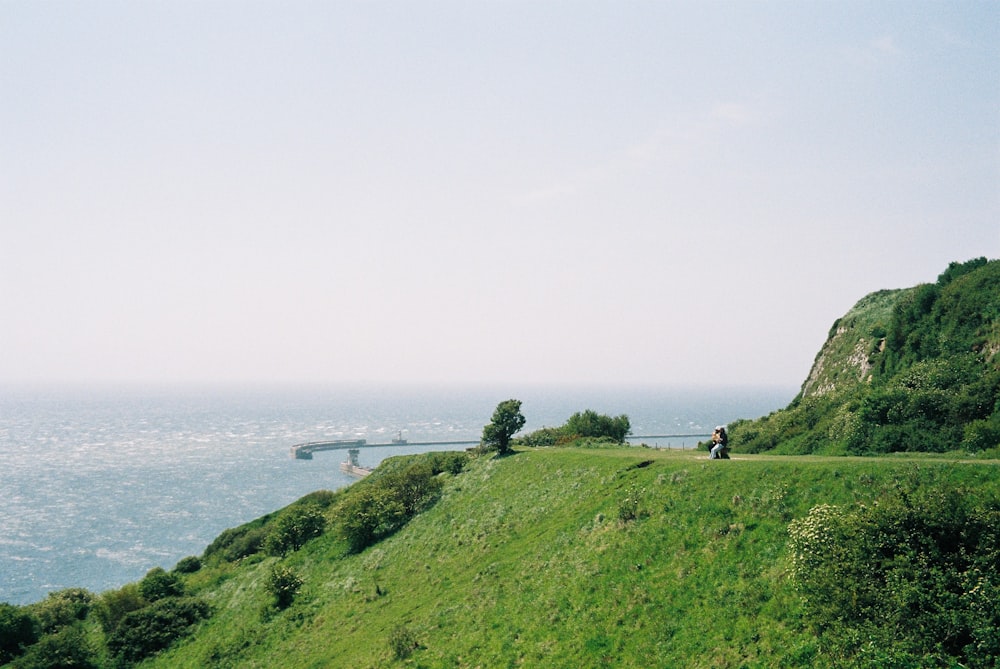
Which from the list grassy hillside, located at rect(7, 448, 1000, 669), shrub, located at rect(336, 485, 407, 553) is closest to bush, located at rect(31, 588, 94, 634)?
grassy hillside, located at rect(7, 448, 1000, 669)

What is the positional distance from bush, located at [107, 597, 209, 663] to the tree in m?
33.2

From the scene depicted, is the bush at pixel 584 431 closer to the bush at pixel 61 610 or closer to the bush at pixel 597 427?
the bush at pixel 597 427

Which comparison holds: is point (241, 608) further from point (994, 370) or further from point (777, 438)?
point (994, 370)

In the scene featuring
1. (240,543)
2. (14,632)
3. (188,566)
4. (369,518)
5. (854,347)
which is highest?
(854,347)

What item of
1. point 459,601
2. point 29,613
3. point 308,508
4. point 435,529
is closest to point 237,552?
point 308,508

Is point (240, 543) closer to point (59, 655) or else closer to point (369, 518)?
point (59, 655)

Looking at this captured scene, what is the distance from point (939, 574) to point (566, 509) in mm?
25913

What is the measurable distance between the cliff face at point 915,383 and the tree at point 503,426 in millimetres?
26955

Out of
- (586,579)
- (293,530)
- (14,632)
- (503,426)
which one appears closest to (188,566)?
(293,530)

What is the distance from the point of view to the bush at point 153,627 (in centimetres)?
4759

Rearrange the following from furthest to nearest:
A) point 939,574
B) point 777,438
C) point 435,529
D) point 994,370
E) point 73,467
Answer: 1. point 73,467
2. point 777,438
3. point 435,529
4. point 994,370
5. point 939,574

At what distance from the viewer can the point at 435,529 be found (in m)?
49.8

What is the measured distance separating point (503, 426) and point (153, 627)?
125ft

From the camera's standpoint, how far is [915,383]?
160 feet
